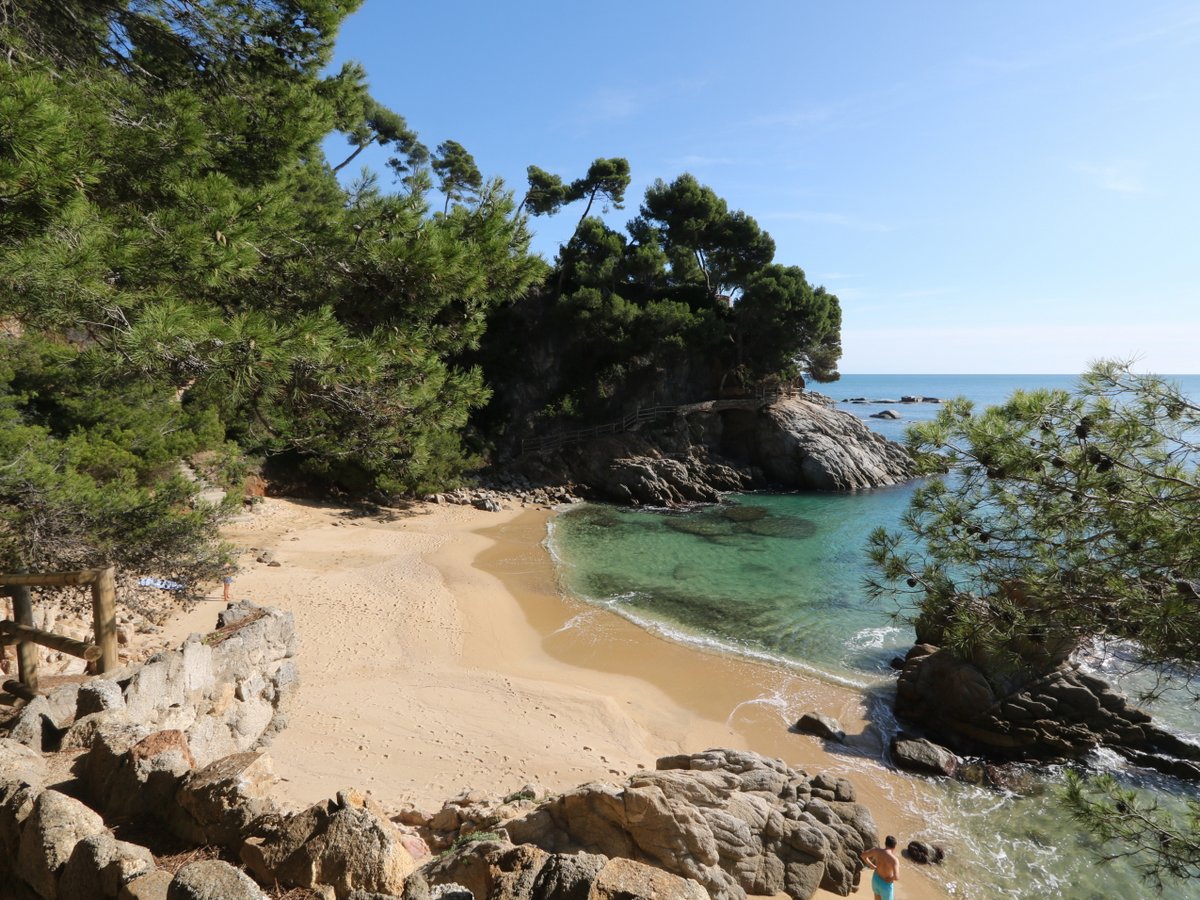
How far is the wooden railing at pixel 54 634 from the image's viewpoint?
21.0 ft

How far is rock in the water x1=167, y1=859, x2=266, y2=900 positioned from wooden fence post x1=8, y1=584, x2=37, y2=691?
5.42 metres

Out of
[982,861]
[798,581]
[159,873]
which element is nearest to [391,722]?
[159,873]

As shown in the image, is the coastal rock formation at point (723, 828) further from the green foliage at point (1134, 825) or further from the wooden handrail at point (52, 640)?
the wooden handrail at point (52, 640)

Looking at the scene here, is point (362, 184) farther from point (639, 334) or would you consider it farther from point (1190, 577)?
point (639, 334)

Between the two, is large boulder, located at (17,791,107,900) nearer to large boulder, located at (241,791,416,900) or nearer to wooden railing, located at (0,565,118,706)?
large boulder, located at (241,791,416,900)

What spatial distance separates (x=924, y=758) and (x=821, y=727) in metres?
1.56

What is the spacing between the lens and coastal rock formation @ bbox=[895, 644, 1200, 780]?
34.2ft

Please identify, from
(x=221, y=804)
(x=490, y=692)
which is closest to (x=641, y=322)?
(x=490, y=692)

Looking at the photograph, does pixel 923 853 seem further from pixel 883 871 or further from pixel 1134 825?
pixel 1134 825

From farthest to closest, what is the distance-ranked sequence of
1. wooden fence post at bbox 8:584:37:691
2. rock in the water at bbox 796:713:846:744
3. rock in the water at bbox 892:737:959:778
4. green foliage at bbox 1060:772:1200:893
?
1. rock in the water at bbox 796:713:846:744
2. rock in the water at bbox 892:737:959:778
3. wooden fence post at bbox 8:584:37:691
4. green foliage at bbox 1060:772:1200:893

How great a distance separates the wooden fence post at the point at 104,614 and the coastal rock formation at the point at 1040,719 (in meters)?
11.8

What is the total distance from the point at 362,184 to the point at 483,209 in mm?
1353

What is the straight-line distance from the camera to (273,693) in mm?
8898

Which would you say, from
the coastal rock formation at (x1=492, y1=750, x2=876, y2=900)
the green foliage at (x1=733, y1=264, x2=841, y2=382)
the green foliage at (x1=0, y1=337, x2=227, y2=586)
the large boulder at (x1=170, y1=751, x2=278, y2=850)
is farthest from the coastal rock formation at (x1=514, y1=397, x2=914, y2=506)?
the large boulder at (x1=170, y1=751, x2=278, y2=850)
